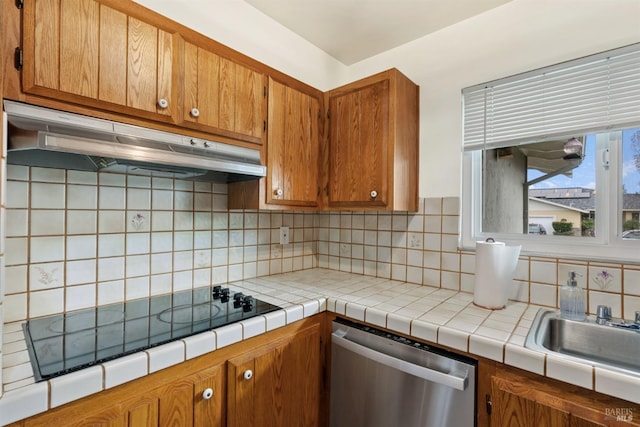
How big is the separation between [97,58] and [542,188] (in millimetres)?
1950

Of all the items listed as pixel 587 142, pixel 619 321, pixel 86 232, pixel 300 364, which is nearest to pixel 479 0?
pixel 587 142

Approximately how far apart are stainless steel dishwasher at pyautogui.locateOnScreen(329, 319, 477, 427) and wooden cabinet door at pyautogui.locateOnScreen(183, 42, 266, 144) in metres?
1.03

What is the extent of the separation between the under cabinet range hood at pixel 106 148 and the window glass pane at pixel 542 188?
125cm

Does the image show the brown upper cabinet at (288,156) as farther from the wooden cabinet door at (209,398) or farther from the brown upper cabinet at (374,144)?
the wooden cabinet door at (209,398)

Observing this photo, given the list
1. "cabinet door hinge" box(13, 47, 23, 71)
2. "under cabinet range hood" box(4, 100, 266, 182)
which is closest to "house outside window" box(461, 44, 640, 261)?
"under cabinet range hood" box(4, 100, 266, 182)

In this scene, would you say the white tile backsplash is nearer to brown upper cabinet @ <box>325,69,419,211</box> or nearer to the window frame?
the window frame

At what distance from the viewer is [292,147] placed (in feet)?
5.37

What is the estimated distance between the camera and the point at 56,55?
92cm

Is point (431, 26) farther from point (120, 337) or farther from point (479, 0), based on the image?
point (120, 337)

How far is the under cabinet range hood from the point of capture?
858 mm

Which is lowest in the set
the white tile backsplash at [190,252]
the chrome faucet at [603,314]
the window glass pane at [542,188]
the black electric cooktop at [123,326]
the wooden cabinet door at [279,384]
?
the wooden cabinet door at [279,384]

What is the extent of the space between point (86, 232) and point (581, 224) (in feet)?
7.06

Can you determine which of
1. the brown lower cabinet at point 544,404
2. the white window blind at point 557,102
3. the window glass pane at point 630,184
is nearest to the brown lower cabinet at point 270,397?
the brown lower cabinet at point 544,404

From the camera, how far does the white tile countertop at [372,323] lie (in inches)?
29.8
